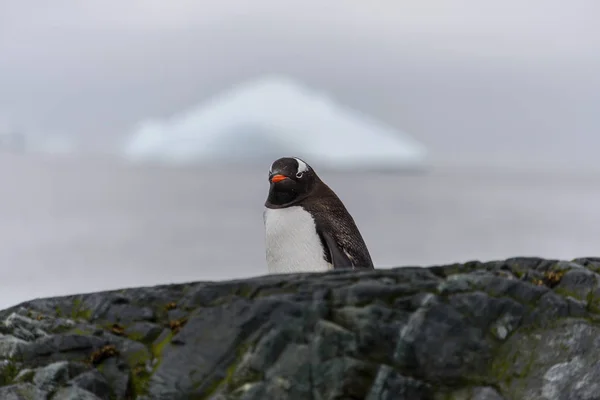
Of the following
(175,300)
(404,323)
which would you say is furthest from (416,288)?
(175,300)

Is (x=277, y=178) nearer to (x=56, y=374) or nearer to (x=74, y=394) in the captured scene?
(x=56, y=374)

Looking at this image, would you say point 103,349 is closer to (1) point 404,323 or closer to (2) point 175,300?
(2) point 175,300

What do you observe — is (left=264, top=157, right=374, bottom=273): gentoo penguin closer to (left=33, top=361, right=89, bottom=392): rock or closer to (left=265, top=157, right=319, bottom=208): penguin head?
(left=265, top=157, right=319, bottom=208): penguin head

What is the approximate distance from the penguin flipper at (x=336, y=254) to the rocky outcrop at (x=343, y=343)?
4690 millimetres

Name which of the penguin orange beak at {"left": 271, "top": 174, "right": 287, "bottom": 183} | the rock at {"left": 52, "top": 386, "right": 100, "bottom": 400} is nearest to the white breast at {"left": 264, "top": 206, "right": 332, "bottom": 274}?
the penguin orange beak at {"left": 271, "top": 174, "right": 287, "bottom": 183}

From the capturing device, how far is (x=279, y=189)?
41.3 feet

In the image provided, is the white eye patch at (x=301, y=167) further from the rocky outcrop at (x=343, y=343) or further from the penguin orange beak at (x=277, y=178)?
the rocky outcrop at (x=343, y=343)

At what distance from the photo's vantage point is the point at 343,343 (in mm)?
6578

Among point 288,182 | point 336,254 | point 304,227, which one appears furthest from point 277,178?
point 336,254

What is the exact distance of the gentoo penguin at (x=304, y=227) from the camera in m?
12.2

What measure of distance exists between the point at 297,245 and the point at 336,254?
0.61 meters

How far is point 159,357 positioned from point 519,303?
312 centimetres

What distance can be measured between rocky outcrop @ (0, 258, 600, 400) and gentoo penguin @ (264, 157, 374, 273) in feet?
16.1

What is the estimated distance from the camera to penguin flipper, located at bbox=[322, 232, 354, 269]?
12.0 meters
